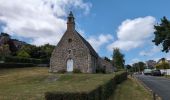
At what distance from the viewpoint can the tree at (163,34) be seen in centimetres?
7162

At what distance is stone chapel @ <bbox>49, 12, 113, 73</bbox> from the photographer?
6006 centimetres

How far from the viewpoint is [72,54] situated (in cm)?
6097

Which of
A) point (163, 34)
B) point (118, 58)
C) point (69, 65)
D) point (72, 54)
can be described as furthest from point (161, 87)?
point (118, 58)

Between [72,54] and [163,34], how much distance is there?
22343 mm

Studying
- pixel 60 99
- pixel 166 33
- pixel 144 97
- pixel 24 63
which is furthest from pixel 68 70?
pixel 60 99

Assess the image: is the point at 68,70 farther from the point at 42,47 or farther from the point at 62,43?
the point at 42,47

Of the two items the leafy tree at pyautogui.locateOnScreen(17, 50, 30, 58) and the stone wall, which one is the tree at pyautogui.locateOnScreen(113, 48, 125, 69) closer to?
the leafy tree at pyautogui.locateOnScreen(17, 50, 30, 58)

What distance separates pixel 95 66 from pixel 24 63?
1799cm

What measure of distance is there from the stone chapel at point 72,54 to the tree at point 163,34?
1839 cm

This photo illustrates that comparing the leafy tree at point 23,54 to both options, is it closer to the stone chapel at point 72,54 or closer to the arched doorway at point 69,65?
the stone chapel at point 72,54

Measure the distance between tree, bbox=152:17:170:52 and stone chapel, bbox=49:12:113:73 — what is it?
18394 millimetres

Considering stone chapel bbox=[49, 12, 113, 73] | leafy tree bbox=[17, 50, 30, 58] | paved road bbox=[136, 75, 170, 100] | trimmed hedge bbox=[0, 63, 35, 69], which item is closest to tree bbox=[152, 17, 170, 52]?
stone chapel bbox=[49, 12, 113, 73]

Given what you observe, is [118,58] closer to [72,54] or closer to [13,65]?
[72,54]

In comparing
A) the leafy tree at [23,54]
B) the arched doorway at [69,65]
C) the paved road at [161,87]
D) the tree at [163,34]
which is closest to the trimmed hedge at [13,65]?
the arched doorway at [69,65]
